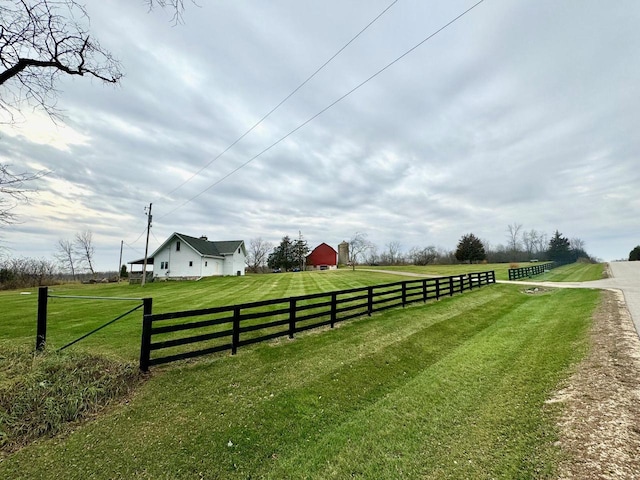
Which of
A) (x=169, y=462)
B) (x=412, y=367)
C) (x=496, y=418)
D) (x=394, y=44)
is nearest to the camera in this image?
(x=169, y=462)

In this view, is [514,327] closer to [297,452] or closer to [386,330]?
[386,330]

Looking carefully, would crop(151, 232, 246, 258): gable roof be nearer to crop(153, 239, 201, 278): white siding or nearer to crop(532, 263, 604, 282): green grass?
crop(153, 239, 201, 278): white siding

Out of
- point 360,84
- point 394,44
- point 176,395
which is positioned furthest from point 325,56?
point 176,395

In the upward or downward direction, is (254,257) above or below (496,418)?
above

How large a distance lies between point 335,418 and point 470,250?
63.4 meters

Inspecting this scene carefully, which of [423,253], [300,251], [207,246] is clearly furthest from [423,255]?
[207,246]

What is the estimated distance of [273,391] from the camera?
4781 millimetres

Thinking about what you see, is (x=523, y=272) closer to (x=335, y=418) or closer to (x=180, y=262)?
(x=335, y=418)

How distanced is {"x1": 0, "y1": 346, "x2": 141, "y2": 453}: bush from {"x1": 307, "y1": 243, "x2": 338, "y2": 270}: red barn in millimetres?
63554

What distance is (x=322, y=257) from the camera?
2739 inches

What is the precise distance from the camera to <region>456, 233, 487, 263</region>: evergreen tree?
191 feet

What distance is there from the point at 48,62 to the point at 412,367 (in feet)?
31.5

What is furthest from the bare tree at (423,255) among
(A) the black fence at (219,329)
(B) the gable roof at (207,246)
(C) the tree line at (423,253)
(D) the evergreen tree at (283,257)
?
(A) the black fence at (219,329)

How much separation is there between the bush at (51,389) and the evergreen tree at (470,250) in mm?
64365
